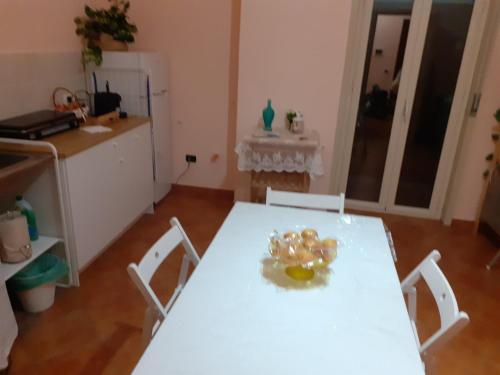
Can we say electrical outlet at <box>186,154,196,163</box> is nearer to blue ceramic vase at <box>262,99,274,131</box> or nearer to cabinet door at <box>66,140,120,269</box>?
blue ceramic vase at <box>262,99,274,131</box>

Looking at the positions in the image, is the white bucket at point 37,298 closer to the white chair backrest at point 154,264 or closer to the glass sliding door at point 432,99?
the white chair backrest at point 154,264

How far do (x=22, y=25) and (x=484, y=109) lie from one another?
3532 millimetres

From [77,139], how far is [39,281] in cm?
88

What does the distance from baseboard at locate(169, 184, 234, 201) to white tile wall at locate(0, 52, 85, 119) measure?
1.36 m

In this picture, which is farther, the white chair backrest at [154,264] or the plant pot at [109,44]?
the plant pot at [109,44]

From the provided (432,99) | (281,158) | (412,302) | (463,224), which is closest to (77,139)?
(281,158)

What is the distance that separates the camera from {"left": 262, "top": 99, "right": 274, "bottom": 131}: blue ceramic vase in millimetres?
3067

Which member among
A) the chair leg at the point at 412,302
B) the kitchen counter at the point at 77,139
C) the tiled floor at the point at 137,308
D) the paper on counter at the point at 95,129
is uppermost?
the paper on counter at the point at 95,129

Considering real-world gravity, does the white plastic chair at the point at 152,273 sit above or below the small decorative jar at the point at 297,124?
below

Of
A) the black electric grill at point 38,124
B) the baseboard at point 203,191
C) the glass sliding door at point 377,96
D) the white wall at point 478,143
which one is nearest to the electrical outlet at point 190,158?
the baseboard at point 203,191

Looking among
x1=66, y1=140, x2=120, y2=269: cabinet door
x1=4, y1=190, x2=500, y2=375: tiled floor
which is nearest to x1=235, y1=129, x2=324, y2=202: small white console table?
x1=4, y1=190, x2=500, y2=375: tiled floor

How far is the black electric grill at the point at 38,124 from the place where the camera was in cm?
212

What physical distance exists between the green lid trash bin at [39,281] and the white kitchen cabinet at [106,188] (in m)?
0.16

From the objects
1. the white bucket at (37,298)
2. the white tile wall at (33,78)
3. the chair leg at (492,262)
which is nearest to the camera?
the white bucket at (37,298)
